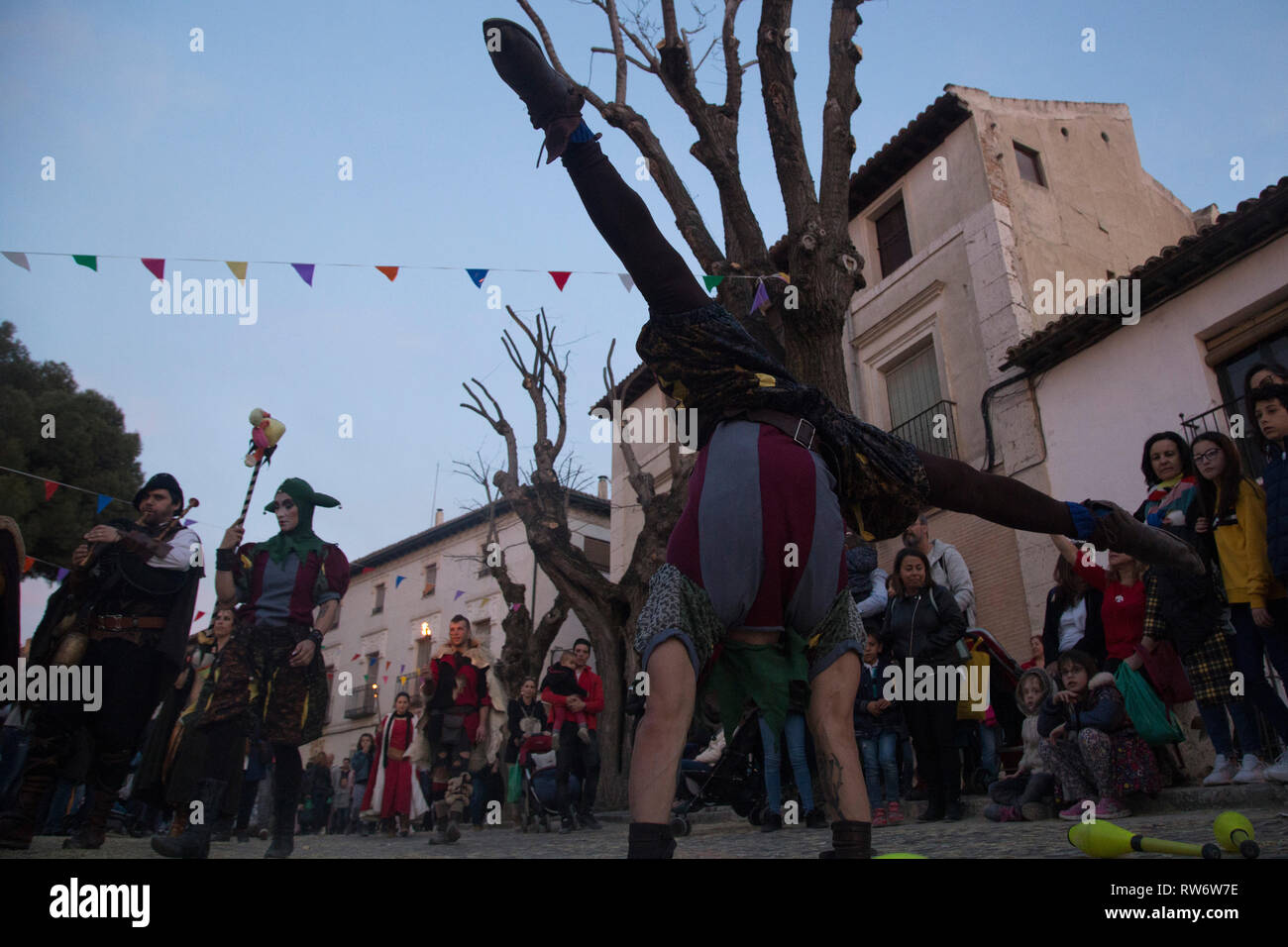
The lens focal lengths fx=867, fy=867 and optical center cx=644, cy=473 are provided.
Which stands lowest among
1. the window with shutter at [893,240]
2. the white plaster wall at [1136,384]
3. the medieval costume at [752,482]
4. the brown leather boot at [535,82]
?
the medieval costume at [752,482]

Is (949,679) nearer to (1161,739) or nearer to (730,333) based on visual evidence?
(1161,739)

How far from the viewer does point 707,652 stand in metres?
1.97

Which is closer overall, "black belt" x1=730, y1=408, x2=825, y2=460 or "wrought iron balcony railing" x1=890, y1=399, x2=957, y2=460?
"black belt" x1=730, y1=408, x2=825, y2=460

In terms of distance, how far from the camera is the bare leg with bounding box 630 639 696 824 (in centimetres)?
→ 178

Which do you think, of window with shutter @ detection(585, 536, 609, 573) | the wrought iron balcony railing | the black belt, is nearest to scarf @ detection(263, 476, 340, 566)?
the black belt

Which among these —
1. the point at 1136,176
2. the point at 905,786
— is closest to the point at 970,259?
the point at 1136,176

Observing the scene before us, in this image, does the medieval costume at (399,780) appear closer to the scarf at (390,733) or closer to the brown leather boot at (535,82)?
the scarf at (390,733)

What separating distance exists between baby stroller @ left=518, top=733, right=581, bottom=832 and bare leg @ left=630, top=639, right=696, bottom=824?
25.6 feet

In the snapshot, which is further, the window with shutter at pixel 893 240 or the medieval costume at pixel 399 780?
the window with shutter at pixel 893 240

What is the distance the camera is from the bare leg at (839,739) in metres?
2.00

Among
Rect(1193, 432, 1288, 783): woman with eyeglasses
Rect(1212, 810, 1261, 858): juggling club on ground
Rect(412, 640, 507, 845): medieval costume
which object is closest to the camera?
Rect(1212, 810, 1261, 858): juggling club on ground
